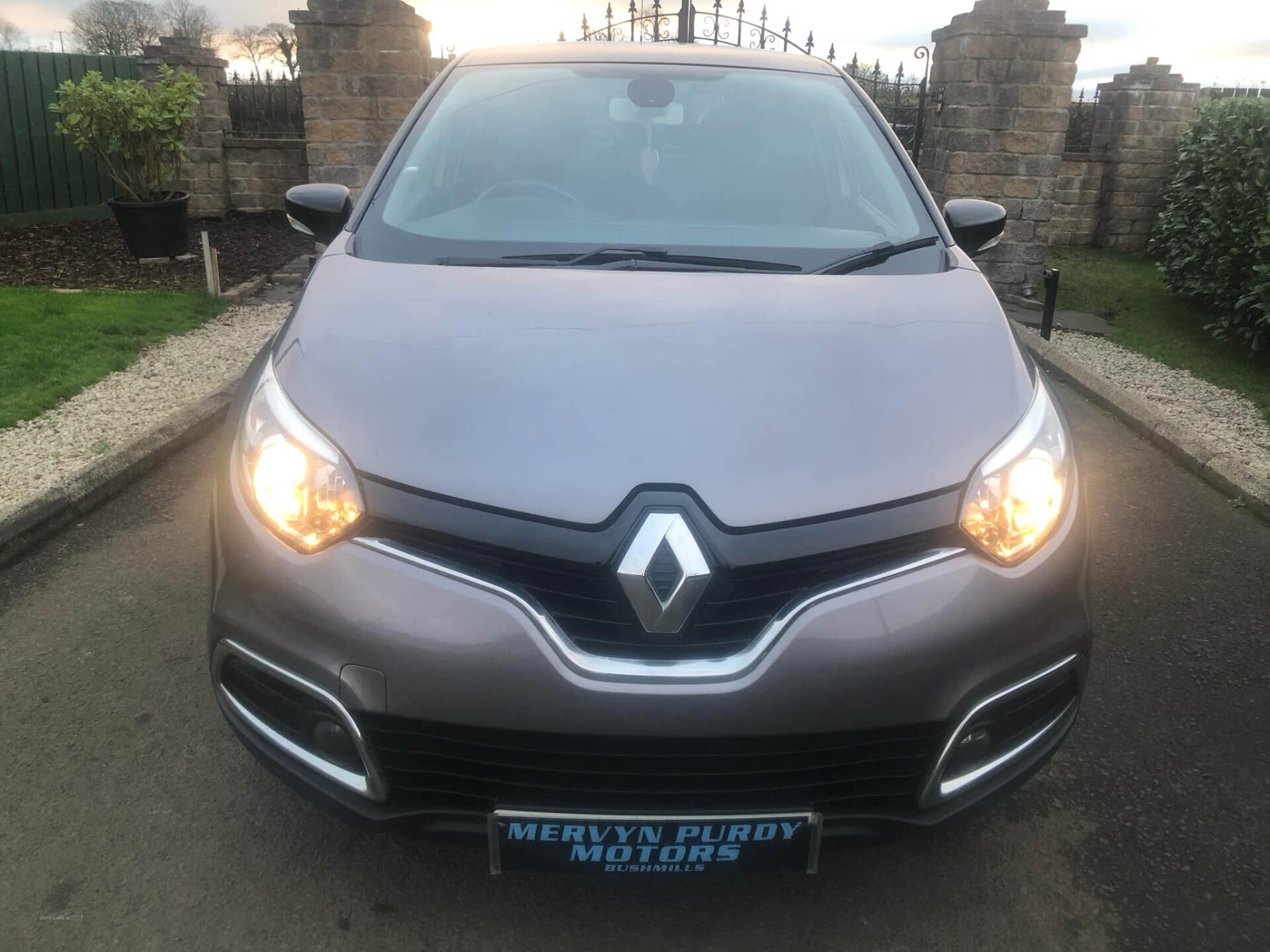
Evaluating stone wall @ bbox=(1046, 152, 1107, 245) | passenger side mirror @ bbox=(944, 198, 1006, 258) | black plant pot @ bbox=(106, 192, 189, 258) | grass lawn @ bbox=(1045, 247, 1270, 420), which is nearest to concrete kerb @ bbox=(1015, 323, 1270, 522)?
passenger side mirror @ bbox=(944, 198, 1006, 258)

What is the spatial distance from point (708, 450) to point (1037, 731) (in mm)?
860

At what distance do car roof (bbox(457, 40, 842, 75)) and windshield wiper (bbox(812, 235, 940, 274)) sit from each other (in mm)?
991

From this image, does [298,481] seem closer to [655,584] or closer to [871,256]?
[655,584]

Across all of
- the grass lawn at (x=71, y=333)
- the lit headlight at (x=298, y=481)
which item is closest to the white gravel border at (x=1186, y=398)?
the lit headlight at (x=298, y=481)

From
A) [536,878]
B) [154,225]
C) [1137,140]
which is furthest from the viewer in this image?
[1137,140]

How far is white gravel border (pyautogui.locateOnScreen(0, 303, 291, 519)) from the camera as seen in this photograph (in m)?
4.36

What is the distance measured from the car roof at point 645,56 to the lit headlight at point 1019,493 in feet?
6.02

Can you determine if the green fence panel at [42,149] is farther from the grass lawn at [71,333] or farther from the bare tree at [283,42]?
the bare tree at [283,42]

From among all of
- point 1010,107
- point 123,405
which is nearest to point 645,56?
point 123,405

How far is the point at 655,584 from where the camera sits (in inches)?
65.1

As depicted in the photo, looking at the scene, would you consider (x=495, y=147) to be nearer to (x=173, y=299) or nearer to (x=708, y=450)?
(x=708, y=450)

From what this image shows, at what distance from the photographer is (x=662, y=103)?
3072 millimetres

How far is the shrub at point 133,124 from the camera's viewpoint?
9.12 m

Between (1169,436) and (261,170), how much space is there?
11.2 metres
